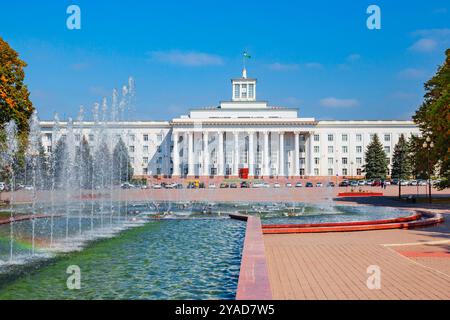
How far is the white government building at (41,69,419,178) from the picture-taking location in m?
84.4

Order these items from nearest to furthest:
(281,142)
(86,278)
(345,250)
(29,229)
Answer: (86,278) < (345,250) < (29,229) < (281,142)

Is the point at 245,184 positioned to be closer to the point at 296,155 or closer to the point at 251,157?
the point at 251,157

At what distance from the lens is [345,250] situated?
500 inches

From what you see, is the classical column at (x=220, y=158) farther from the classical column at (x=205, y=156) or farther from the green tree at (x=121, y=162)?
the green tree at (x=121, y=162)

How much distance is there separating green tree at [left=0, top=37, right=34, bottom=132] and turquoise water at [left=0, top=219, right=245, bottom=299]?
17.6 m

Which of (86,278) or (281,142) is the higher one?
(281,142)

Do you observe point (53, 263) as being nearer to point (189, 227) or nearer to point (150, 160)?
point (189, 227)

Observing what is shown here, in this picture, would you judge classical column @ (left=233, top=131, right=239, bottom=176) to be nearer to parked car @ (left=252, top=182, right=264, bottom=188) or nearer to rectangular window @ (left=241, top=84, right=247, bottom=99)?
rectangular window @ (left=241, top=84, right=247, bottom=99)

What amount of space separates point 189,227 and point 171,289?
9776 millimetres

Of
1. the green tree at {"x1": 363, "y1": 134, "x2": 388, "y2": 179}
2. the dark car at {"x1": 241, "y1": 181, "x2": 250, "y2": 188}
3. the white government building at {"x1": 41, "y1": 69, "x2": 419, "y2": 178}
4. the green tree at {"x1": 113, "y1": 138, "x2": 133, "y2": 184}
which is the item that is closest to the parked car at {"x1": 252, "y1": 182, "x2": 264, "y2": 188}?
the dark car at {"x1": 241, "y1": 181, "x2": 250, "y2": 188}
